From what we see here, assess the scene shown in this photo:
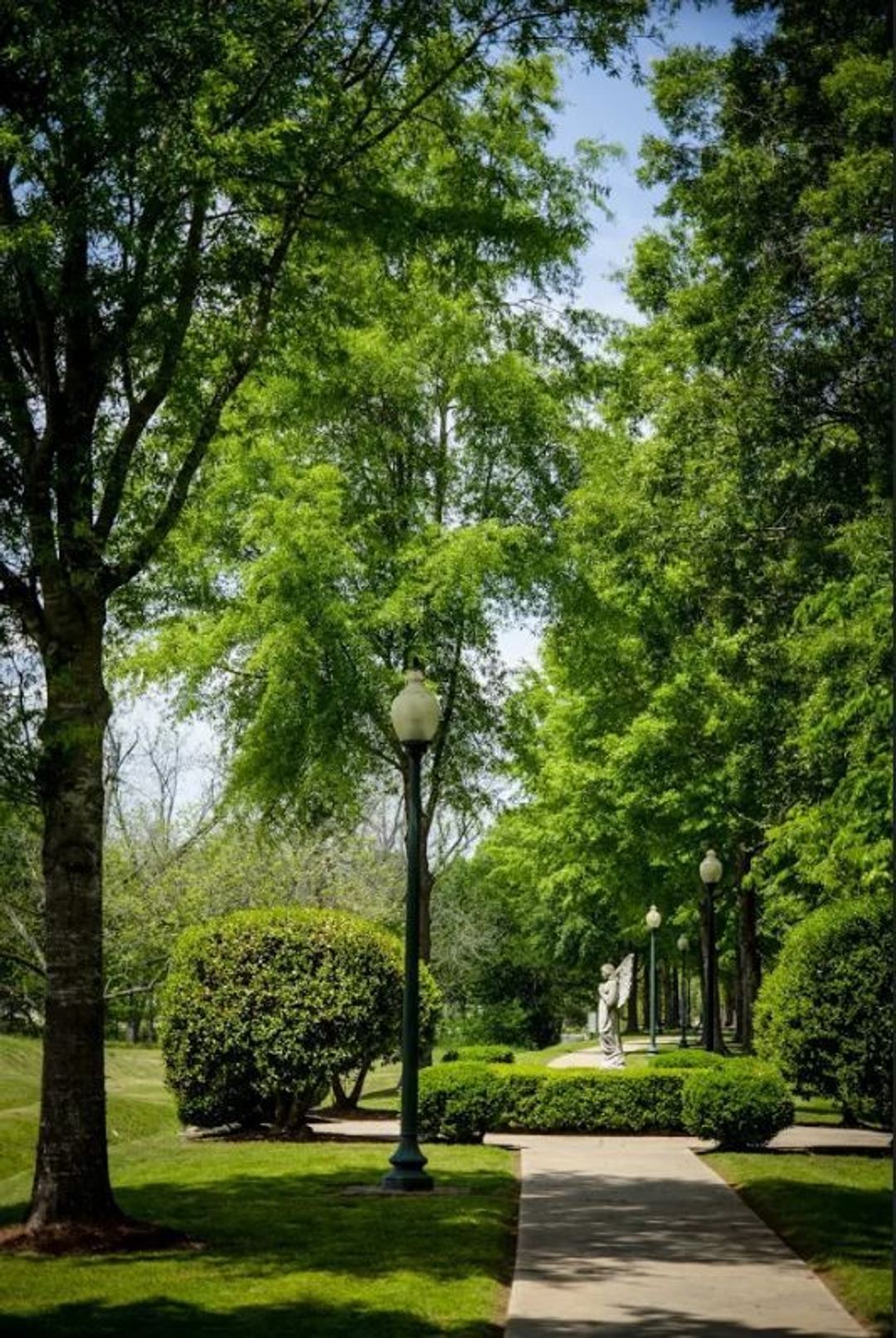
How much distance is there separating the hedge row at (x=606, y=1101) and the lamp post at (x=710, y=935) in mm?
7026

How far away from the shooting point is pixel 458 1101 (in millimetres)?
17703

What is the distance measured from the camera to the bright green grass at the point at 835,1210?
8688 millimetres

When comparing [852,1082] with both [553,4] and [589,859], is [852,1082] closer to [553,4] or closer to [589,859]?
[553,4]

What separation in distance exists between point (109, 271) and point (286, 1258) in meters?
6.66

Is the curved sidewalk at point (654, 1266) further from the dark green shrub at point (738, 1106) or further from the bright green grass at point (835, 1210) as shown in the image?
the dark green shrub at point (738, 1106)

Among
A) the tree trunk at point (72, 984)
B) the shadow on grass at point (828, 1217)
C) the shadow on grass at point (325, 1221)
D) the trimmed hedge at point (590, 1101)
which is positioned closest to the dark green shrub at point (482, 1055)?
the trimmed hedge at point (590, 1101)

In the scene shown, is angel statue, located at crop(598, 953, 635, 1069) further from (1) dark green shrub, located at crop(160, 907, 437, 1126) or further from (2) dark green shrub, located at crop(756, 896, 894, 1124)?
(1) dark green shrub, located at crop(160, 907, 437, 1126)

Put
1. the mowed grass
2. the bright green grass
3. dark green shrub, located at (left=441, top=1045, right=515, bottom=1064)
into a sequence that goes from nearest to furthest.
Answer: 1. the mowed grass
2. the bright green grass
3. dark green shrub, located at (left=441, top=1045, right=515, bottom=1064)

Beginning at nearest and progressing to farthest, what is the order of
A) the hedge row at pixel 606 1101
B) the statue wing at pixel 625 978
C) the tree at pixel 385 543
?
the hedge row at pixel 606 1101 < the tree at pixel 385 543 < the statue wing at pixel 625 978

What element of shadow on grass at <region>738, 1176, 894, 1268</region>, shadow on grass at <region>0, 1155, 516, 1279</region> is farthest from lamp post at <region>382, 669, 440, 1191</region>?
shadow on grass at <region>738, 1176, 894, 1268</region>

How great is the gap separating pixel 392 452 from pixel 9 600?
50.1 feet

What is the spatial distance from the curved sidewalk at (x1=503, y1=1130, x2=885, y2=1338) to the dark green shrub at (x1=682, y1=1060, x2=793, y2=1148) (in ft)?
5.49

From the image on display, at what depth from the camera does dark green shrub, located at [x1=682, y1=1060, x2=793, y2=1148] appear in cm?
1683

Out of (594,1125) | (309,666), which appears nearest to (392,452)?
(309,666)
